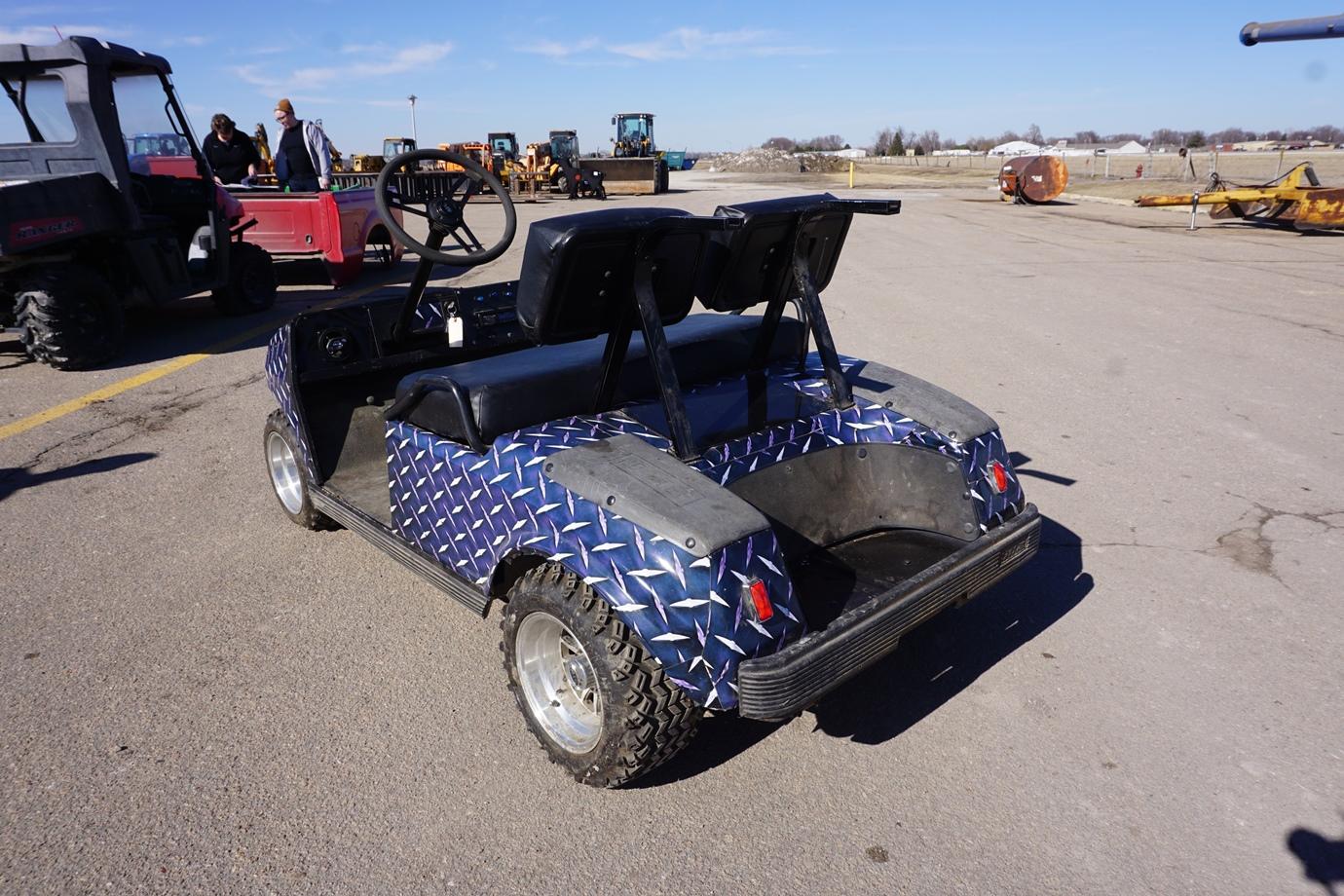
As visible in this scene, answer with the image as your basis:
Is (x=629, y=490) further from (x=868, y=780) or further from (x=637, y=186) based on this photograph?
(x=637, y=186)

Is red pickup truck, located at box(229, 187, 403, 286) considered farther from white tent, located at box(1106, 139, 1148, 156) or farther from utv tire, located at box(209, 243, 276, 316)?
white tent, located at box(1106, 139, 1148, 156)

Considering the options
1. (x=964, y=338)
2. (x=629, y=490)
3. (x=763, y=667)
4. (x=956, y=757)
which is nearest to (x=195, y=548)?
(x=629, y=490)

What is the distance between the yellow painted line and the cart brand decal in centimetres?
122

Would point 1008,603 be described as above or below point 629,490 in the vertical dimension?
below

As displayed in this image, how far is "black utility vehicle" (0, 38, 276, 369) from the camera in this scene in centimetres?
714

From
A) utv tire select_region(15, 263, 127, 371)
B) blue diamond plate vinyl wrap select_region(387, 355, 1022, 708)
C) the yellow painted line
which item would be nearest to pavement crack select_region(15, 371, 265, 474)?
the yellow painted line

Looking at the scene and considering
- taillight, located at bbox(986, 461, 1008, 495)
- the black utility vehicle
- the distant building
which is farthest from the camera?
the distant building

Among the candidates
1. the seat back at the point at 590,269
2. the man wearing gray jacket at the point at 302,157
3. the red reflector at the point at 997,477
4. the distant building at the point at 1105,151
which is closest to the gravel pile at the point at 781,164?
the distant building at the point at 1105,151

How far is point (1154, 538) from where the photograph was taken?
4227mm

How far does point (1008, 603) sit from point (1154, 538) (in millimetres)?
1094

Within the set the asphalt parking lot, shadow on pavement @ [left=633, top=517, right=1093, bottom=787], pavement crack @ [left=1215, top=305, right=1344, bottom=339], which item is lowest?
pavement crack @ [left=1215, top=305, right=1344, bottom=339]

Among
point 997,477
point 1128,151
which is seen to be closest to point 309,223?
point 997,477

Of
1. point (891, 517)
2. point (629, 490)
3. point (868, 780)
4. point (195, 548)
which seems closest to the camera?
point (629, 490)

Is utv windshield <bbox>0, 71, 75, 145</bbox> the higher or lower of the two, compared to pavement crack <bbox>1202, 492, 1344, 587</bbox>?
higher
